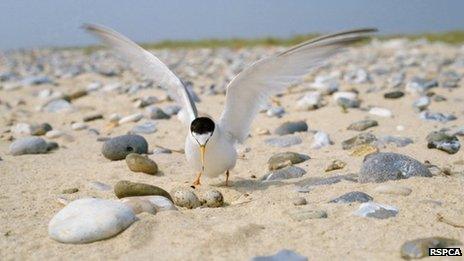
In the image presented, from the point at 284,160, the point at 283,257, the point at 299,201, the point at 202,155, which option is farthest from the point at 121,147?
the point at 283,257

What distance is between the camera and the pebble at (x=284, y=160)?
3.86 m

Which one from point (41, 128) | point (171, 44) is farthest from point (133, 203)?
point (171, 44)

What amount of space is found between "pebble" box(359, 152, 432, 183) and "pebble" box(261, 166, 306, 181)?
53 cm

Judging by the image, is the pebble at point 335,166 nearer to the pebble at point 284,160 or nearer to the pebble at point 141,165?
the pebble at point 284,160

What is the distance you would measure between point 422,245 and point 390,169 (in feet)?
3.50

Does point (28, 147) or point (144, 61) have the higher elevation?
point (144, 61)

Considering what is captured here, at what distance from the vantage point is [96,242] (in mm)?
2311

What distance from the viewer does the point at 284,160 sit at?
12.8 ft

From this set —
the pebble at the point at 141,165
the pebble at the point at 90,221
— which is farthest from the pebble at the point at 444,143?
the pebble at the point at 90,221

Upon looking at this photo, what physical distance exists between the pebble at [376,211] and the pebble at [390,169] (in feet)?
1.83

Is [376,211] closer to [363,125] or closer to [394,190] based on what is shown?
[394,190]

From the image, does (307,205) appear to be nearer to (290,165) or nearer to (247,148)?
(290,165)

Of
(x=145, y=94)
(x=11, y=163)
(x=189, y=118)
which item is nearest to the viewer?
(x=189, y=118)

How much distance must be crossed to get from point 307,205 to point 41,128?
3.56 metres
